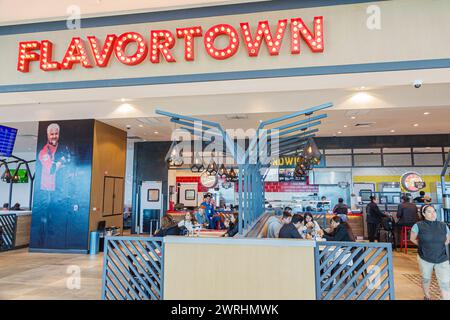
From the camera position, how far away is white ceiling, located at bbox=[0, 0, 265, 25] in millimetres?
4672

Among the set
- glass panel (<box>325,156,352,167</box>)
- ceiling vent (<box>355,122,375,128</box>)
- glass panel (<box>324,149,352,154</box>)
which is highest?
ceiling vent (<box>355,122,375,128</box>)

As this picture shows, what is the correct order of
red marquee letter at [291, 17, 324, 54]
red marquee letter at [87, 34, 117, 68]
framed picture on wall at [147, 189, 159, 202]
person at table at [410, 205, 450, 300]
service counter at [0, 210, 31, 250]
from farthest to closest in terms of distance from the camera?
framed picture on wall at [147, 189, 159, 202]
service counter at [0, 210, 31, 250]
red marquee letter at [87, 34, 117, 68]
red marquee letter at [291, 17, 324, 54]
person at table at [410, 205, 450, 300]

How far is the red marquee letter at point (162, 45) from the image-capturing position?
14.9ft

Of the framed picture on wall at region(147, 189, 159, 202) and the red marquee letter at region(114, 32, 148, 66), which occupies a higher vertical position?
the red marquee letter at region(114, 32, 148, 66)

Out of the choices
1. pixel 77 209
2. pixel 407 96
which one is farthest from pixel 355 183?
pixel 77 209

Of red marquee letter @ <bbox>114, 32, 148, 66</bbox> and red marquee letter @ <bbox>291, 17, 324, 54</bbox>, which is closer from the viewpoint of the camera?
red marquee letter @ <bbox>291, 17, 324, 54</bbox>

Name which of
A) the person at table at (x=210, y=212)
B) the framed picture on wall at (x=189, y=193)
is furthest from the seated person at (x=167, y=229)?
the framed picture on wall at (x=189, y=193)

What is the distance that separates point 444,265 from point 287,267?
247 centimetres

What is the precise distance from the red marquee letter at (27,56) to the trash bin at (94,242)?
4.74 meters

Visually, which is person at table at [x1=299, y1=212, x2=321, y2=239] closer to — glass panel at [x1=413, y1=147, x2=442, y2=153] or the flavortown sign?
the flavortown sign

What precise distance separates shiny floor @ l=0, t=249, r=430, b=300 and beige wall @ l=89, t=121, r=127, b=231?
1.39 meters

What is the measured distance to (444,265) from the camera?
405 centimetres

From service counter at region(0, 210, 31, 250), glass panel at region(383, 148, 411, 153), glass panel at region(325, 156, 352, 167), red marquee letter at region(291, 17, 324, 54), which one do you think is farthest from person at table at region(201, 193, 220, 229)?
glass panel at region(383, 148, 411, 153)
